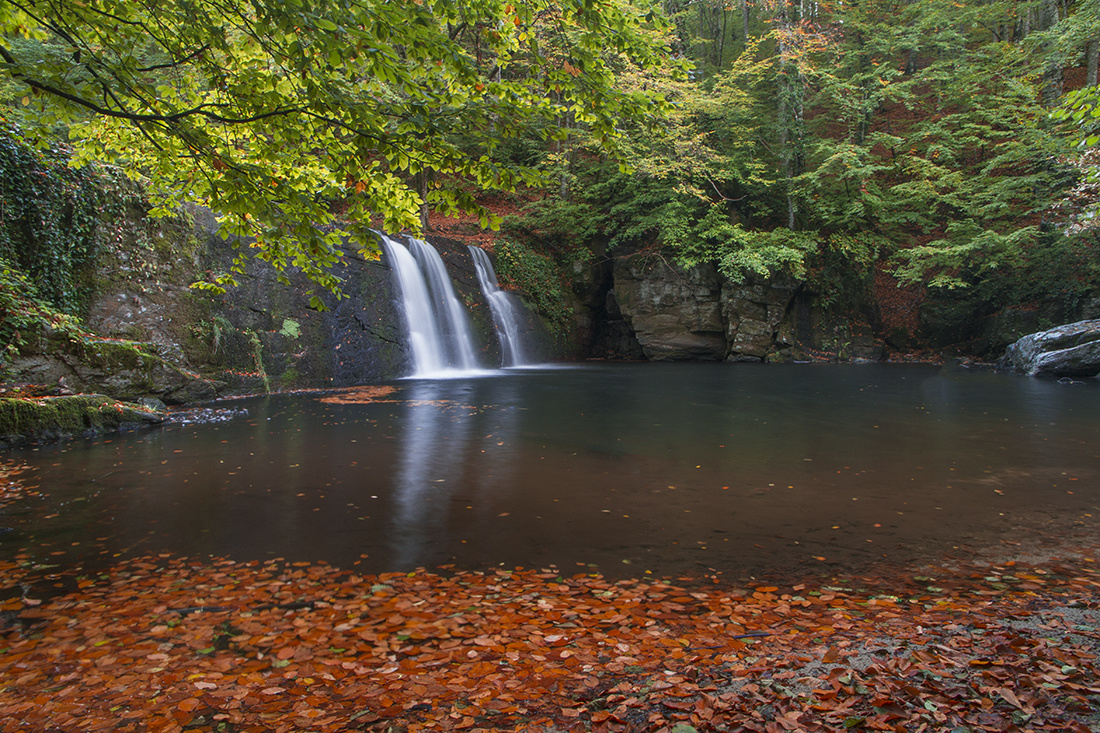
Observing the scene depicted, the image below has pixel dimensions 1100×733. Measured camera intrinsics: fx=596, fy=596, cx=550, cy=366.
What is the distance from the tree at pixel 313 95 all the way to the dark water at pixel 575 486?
7.26 feet

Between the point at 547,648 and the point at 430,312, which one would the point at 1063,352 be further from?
the point at 547,648

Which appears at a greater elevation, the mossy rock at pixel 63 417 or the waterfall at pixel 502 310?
the waterfall at pixel 502 310

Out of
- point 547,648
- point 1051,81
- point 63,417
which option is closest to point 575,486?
point 547,648

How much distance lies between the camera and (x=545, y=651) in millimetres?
2857

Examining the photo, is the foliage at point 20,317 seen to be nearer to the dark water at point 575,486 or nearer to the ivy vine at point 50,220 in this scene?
the ivy vine at point 50,220

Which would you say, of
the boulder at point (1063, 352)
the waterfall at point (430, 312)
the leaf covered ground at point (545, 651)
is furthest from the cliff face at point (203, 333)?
the boulder at point (1063, 352)

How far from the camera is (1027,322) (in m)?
20.0

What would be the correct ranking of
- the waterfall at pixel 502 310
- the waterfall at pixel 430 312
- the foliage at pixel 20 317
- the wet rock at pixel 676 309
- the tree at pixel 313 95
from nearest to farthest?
the tree at pixel 313 95, the foliage at pixel 20 317, the waterfall at pixel 430 312, the waterfall at pixel 502 310, the wet rock at pixel 676 309

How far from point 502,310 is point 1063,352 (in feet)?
52.8

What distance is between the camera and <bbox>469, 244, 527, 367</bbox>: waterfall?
66.4 feet

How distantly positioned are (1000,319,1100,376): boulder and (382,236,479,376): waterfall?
15.9m

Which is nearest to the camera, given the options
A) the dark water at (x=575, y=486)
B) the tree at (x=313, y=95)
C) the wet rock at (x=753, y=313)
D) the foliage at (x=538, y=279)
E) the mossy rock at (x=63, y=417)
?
the tree at (x=313, y=95)

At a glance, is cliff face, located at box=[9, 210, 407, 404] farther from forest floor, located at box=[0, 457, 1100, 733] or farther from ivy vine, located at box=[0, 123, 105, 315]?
forest floor, located at box=[0, 457, 1100, 733]

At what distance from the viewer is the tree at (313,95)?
383 centimetres
